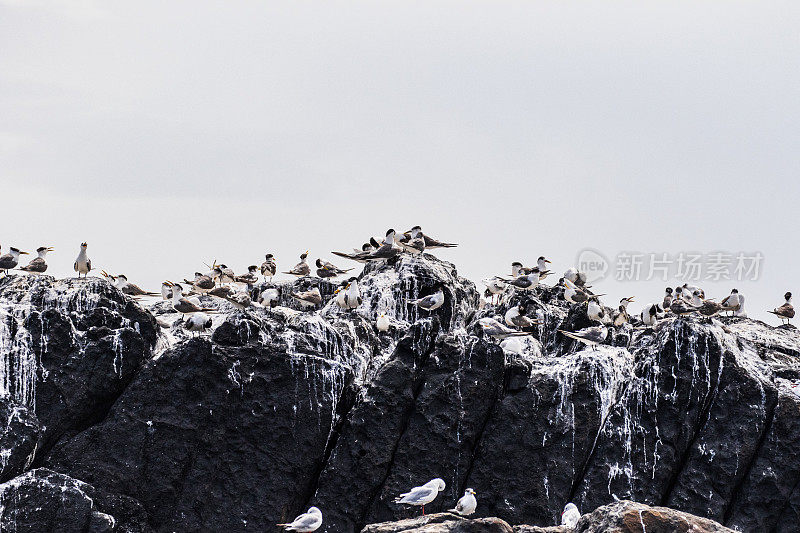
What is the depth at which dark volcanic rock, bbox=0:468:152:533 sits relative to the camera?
22.2m

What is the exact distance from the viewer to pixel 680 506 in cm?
2364

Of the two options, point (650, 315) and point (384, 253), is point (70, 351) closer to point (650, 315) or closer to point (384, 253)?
point (384, 253)

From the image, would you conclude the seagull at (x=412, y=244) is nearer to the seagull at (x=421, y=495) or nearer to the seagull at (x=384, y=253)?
the seagull at (x=384, y=253)

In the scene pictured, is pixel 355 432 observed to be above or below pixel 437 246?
below

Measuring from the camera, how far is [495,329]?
2617 centimetres

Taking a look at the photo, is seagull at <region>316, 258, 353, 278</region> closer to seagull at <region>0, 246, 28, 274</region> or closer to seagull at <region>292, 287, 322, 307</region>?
seagull at <region>292, 287, 322, 307</region>

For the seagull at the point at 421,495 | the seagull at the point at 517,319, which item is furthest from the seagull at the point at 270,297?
the seagull at the point at 421,495

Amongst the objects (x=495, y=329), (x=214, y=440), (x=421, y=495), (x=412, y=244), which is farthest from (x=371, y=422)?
(x=412, y=244)

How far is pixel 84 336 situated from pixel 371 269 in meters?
9.49

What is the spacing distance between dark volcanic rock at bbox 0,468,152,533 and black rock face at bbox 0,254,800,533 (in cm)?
8

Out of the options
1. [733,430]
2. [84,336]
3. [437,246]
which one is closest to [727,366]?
[733,430]

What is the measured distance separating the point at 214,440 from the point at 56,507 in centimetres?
377

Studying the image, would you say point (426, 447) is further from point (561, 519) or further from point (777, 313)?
point (777, 313)

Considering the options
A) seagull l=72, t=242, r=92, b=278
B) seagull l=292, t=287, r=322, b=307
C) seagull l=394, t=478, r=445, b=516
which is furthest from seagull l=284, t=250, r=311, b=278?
seagull l=394, t=478, r=445, b=516
